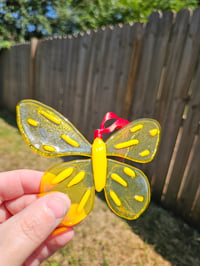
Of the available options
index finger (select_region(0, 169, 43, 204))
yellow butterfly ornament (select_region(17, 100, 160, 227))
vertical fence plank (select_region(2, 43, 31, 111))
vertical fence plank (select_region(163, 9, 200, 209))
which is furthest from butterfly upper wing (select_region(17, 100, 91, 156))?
vertical fence plank (select_region(2, 43, 31, 111))

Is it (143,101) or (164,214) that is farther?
(143,101)

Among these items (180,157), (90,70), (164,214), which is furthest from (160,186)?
(90,70)

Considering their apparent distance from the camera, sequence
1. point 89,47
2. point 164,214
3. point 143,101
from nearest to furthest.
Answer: point 164,214
point 143,101
point 89,47

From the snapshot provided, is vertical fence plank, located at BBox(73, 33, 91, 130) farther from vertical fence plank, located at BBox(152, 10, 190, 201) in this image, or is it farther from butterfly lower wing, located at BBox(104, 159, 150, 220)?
butterfly lower wing, located at BBox(104, 159, 150, 220)

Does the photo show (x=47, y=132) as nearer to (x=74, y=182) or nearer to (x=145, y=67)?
(x=74, y=182)

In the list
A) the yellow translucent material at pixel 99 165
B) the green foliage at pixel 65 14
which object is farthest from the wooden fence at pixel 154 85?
the green foliage at pixel 65 14

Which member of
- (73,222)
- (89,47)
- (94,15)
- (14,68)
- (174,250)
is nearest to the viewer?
(73,222)

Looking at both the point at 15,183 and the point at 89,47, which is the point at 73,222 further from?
the point at 89,47
